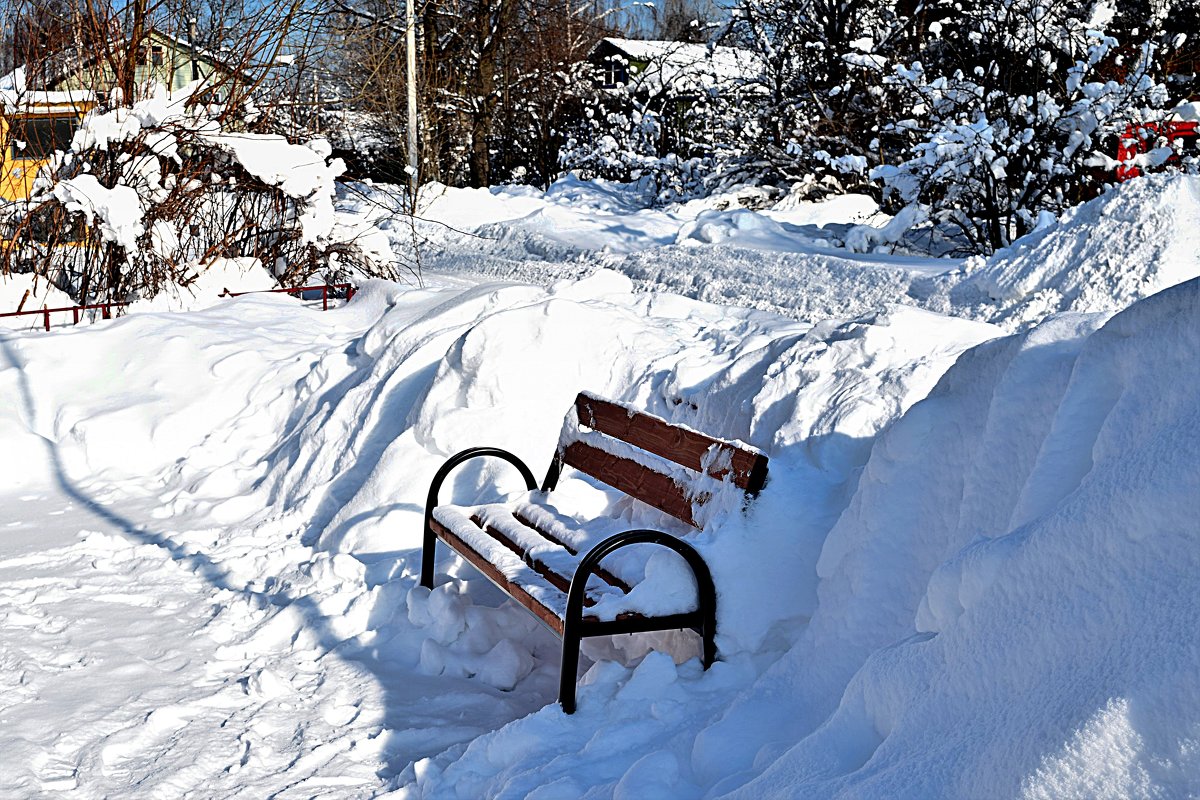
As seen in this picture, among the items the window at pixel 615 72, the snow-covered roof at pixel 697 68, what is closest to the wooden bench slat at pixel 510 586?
the snow-covered roof at pixel 697 68

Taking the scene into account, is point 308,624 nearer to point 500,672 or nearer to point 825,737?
point 500,672

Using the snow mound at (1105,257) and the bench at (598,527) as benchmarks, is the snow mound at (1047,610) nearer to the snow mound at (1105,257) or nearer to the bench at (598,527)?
the bench at (598,527)

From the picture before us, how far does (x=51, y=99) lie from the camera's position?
10773 millimetres

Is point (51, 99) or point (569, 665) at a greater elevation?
point (51, 99)

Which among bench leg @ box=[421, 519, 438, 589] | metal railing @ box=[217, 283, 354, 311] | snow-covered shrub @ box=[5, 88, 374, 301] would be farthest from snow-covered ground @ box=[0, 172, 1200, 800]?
snow-covered shrub @ box=[5, 88, 374, 301]

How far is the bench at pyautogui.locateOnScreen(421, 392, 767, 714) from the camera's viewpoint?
3598 millimetres

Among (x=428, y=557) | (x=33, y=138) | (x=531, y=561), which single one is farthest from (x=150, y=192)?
(x=531, y=561)

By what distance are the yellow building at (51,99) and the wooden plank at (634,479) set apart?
7328 mm

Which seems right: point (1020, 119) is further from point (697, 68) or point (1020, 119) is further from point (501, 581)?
point (697, 68)

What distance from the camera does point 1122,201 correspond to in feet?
24.0

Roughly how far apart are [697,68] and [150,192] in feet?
56.6

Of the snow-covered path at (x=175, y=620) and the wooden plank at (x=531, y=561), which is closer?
the snow-covered path at (x=175, y=620)

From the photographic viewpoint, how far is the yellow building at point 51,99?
10.6 m

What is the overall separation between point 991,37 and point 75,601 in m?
10.2
